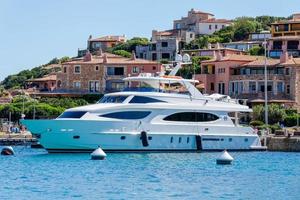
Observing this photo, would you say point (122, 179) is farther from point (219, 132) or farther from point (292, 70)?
point (292, 70)

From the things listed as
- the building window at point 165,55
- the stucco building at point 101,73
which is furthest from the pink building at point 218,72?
the building window at point 165,55

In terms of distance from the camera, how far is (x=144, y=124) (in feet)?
195

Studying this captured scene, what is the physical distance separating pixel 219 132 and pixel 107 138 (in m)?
8.15

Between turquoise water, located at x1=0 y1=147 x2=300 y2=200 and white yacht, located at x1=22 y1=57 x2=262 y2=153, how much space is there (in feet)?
3.05

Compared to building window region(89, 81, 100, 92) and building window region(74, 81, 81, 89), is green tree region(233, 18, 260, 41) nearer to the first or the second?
building window region(89, 81, 100, 92)

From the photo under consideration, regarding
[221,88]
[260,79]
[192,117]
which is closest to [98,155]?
[192,117]

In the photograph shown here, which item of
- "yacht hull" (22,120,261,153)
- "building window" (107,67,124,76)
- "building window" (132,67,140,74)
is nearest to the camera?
"yacht hull" (22,120,261,153)

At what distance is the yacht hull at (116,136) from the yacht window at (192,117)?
0.51 m

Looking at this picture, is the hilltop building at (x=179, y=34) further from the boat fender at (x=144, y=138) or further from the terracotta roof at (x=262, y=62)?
the boat fender at (x=144, y=138)

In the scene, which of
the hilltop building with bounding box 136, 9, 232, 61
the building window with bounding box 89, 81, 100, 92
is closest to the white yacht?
the building window with bounding box 89, 81, 100, 92

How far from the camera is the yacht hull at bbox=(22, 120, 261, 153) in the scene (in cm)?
5828

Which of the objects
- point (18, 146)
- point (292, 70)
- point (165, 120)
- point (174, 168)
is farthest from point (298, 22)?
point (174, 168)

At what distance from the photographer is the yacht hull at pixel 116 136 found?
58281 millimetres

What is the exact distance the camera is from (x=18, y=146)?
246ft
